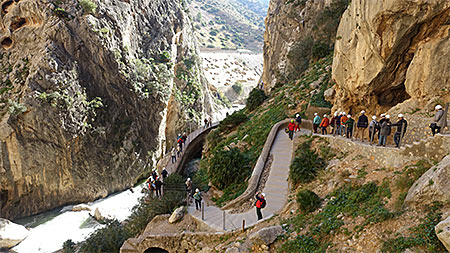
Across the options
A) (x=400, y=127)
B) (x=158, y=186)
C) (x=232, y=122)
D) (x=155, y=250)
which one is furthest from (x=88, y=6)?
(x=400, y=127)

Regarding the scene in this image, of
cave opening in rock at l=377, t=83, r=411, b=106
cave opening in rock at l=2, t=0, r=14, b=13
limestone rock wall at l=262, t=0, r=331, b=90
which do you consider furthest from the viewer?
cave opening in rock at l=2, t=0, r=14, b=13

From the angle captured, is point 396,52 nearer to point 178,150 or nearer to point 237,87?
point 178,150

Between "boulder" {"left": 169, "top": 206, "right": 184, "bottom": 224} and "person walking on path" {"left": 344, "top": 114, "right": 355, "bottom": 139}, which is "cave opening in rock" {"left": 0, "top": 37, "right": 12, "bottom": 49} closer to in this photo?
"boulder" {"left": 169, "top": 206, "right": 184, "bottom": 224}

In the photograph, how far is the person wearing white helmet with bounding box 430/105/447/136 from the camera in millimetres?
7344

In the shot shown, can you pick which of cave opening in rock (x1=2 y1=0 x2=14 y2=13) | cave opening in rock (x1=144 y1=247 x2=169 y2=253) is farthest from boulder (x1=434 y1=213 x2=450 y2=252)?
cave opening in rock (x1=2 y1=0 x2=14 y2=13)

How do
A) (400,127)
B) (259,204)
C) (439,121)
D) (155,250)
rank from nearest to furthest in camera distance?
(439,121), (400,127), (259,204), (155,250)

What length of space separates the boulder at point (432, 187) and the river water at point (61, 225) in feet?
65.2

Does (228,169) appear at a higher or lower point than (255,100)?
lower

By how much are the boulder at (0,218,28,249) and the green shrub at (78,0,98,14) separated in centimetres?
2263

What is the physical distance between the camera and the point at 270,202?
1057 cm

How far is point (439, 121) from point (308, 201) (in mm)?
4537

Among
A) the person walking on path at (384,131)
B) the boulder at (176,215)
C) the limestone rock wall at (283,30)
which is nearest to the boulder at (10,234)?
the boulder at (176,215)

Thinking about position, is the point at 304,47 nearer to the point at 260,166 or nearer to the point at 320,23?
the point at 320,23

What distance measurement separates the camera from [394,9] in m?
8.66
